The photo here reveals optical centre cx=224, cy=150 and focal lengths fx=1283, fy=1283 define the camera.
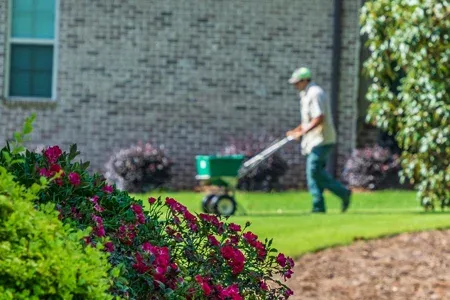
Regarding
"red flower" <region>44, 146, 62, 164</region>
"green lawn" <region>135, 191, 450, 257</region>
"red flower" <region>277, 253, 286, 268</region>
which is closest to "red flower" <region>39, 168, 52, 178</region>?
"red flower" <region>44, 146, 62, 164</region>

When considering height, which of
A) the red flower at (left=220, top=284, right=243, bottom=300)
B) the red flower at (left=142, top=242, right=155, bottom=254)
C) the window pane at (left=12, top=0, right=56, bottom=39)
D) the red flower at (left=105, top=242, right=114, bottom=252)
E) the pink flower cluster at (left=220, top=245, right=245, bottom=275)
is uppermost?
the window pane at (left=12, top=0, right=56, bottom=39)

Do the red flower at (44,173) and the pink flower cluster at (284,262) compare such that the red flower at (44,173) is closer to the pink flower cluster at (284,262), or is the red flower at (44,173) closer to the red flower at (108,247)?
the red flower at (108,247)

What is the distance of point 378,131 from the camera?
20766 millimetres

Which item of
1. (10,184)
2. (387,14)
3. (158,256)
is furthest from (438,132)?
(10,184)

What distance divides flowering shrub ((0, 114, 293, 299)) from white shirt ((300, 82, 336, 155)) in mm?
10089

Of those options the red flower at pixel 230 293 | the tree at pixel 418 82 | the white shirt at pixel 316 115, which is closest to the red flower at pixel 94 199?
the red flower at pixel 230 293

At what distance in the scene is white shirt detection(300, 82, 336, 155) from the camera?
607 inches

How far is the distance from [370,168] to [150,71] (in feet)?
12.4

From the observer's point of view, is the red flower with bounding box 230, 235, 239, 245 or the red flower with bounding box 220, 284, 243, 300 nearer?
the red flower with bounding box 220, 284, 243, 300

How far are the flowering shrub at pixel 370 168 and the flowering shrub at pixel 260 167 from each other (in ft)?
3.43

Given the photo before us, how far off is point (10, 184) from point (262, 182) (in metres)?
16.1

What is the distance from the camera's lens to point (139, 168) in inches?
768

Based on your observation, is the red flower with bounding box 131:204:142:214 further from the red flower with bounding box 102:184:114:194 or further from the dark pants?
the dark pants

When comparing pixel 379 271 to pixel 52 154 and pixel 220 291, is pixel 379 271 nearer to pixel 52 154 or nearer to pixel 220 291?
pixel 220 291
